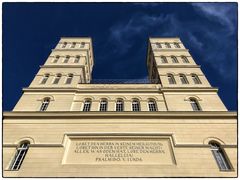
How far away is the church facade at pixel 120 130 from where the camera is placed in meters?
13.4

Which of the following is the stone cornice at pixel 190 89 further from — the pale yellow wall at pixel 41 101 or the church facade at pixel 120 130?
the pale yellow wall at pixel 41 101

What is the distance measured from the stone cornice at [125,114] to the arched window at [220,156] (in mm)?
2507

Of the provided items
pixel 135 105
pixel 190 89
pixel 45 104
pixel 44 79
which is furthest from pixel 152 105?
pixel 44 79

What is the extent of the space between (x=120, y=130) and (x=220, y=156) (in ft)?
21.7

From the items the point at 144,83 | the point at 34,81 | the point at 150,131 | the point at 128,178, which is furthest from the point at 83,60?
the point at 128,178

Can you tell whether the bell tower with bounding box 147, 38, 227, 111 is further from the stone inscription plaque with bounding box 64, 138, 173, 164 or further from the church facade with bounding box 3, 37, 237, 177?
the stone inscription plaque with bounding box 64, 138, 173, 164

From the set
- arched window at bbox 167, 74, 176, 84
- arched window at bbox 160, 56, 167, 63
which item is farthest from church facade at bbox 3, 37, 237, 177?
arched window at bbox 160, 56, 167, 63

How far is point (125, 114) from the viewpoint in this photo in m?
17.4

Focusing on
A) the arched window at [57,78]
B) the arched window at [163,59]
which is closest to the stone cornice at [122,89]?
the arched window at [57,78]

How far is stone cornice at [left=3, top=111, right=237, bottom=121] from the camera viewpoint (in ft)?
56.3

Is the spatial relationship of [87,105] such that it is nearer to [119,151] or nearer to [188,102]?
[119,151]

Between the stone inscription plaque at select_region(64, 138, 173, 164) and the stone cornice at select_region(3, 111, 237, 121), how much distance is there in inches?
90.2

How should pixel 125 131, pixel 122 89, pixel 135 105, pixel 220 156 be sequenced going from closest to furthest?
pixel 220 156, pixel 125 131, pixel 135 105, pixel 122 89

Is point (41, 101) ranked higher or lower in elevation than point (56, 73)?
lower
